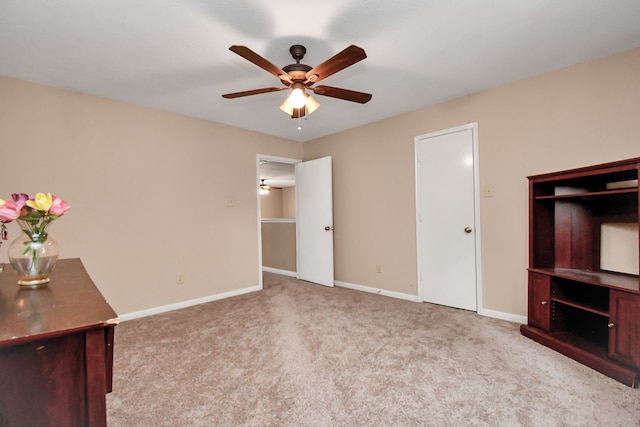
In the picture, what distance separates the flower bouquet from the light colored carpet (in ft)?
3.04

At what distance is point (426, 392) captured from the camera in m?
1.79

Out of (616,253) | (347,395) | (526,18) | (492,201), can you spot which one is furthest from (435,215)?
(347,395)

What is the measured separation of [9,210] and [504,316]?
3714mm

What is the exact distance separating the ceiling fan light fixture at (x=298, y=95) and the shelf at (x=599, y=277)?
2.41 meters

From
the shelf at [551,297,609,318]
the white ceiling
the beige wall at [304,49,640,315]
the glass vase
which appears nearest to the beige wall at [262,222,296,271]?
the beige wall at [304,49,640,315]

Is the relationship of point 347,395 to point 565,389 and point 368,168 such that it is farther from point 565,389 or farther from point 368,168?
point 368,168

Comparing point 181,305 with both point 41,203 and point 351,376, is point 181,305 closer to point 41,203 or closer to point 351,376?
point 351,376

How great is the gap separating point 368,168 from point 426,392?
9.48ft

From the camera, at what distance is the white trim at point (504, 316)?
2826mm

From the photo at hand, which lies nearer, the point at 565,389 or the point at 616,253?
the point at 565,389

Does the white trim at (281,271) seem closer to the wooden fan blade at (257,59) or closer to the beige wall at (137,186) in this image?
the beige wall at (137,186)

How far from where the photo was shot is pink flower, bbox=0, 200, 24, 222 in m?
1.07

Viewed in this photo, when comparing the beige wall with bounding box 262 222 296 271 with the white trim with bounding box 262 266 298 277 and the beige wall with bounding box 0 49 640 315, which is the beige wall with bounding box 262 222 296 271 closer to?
the white trim with bounding box 262 266 298 277

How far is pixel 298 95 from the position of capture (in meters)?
2.17
